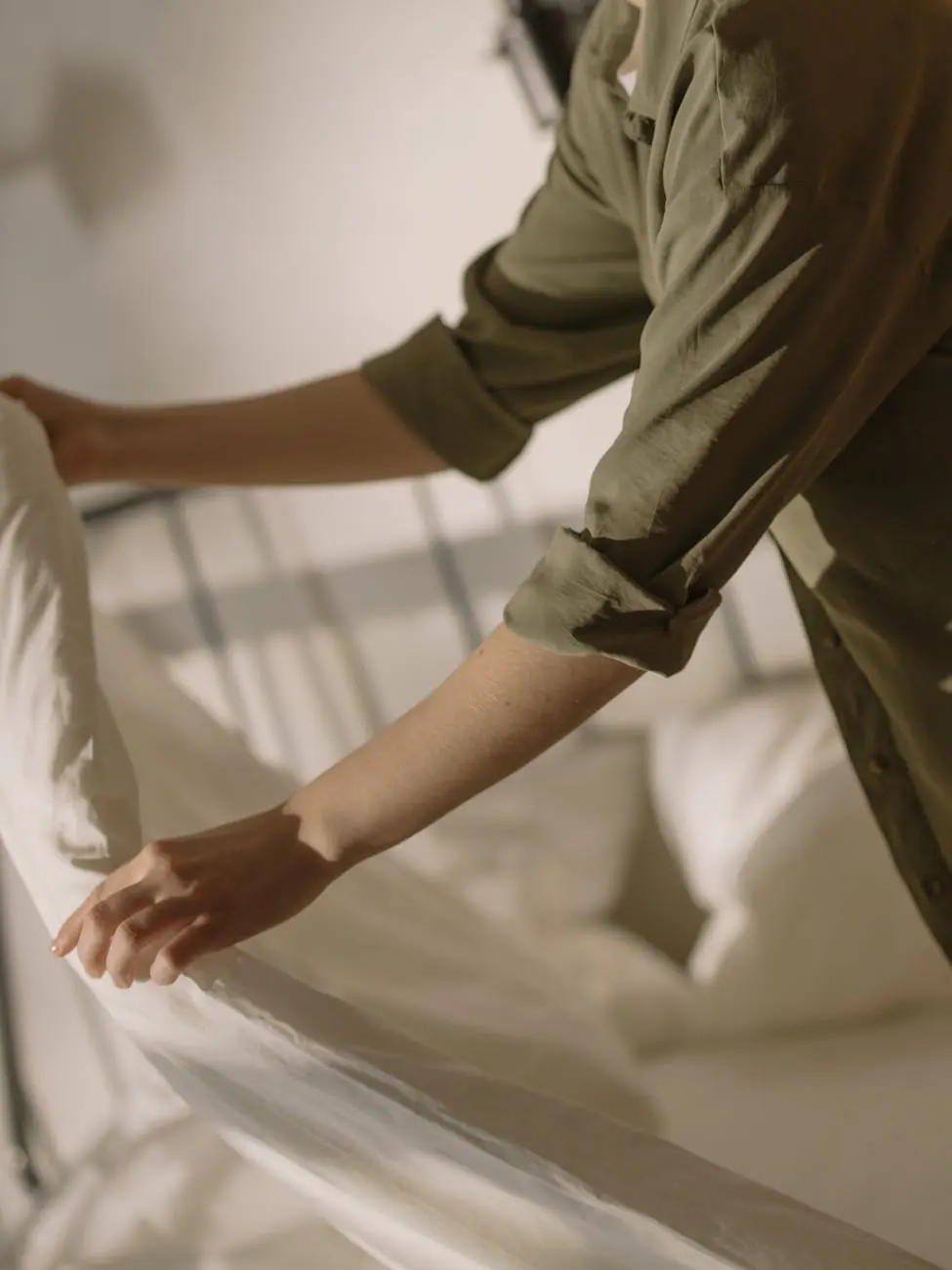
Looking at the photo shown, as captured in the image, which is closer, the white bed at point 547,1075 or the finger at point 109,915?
the finger at point 109,915

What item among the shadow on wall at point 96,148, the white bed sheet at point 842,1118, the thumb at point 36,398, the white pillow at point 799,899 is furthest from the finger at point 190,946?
the shadow on wall at point 96,148

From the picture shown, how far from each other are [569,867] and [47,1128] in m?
0.63

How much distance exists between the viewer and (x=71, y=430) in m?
0.81

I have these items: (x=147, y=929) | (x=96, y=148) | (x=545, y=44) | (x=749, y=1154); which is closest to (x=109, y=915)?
(x=147, y=929)

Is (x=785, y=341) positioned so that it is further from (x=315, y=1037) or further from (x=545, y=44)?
(x=545, y=44)

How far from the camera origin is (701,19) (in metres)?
0.48

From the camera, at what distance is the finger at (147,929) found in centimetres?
56

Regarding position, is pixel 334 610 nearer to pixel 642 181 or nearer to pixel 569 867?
pixel 569 867

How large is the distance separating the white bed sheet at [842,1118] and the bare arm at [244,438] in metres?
0.58

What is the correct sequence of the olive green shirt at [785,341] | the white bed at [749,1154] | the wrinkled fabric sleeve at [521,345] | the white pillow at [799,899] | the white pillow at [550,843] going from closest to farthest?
the olive green shirt at [785,341], the wrinkled fabric sleeve at [521,345], the white bed at [749,1154], the white pillow at [799,899], the white pillow at [550,843]

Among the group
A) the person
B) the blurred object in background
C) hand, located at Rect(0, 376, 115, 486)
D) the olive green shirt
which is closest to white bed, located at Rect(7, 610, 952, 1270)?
hand, located at Rect(0, 376, 115, 486)

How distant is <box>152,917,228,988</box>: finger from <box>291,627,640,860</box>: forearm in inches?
2.4

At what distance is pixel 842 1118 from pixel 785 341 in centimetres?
73

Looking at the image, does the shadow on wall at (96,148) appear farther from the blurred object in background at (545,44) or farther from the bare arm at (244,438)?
the bare arm at (244,438)
